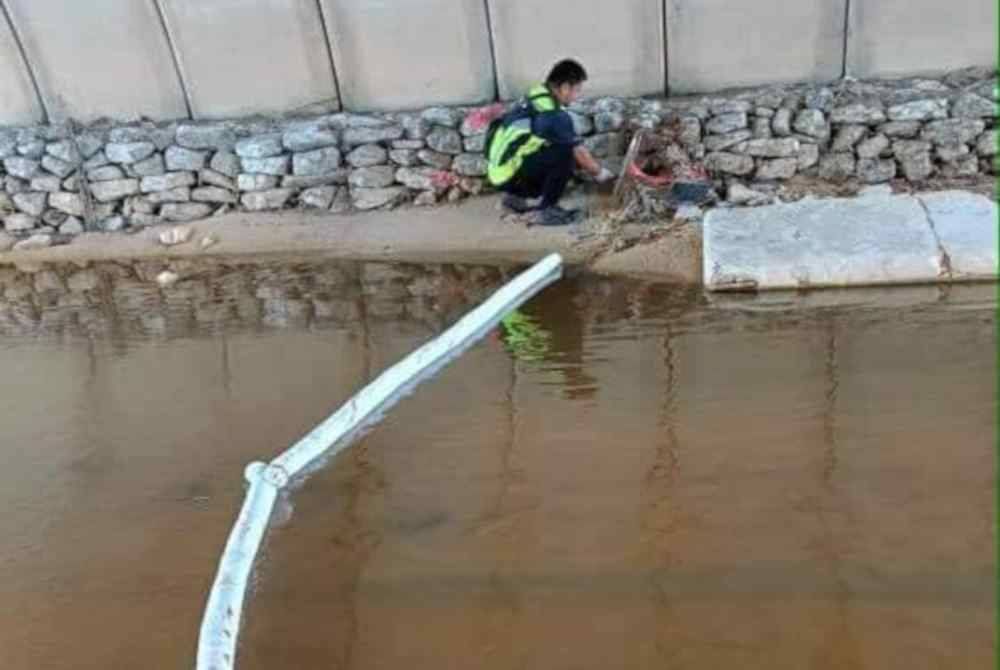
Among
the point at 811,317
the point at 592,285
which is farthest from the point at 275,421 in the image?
the point at 811,317

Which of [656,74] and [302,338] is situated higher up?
[656,74]

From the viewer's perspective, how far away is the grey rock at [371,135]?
9.27m

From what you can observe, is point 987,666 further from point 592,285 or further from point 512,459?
A: point 592,285

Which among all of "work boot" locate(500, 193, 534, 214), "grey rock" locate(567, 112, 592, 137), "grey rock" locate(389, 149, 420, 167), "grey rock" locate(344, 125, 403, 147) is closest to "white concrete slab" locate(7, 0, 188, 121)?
"grey rock" locate(344, 125, 403, 147)

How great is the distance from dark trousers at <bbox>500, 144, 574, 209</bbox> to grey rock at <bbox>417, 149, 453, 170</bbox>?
0.70 metres

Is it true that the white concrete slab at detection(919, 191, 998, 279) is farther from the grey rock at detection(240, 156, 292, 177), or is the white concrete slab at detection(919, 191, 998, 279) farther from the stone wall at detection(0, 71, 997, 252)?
the grey rock at detection(240, 156, 292, 177)

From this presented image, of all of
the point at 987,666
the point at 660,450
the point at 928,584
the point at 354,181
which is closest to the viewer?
the point at 987,666

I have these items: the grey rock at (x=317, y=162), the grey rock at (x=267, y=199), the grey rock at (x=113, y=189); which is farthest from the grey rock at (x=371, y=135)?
the grey rock at (x=113, y=189)

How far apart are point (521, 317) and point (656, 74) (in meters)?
2.99

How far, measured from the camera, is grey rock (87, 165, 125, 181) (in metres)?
9.79

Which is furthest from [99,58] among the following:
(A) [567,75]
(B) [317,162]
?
(A) [567,75]

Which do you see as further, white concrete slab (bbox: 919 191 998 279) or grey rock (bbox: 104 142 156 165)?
grey rock (bbox: 104 142 156 165)

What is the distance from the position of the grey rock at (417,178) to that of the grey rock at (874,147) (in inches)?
125

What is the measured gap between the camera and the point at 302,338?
23.7 feet
